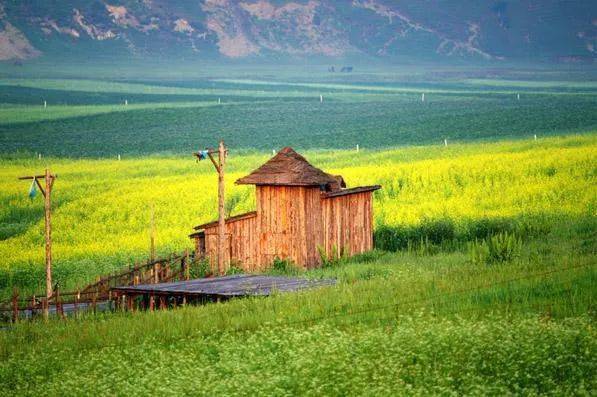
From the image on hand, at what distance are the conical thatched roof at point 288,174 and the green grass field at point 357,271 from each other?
2581 millimetres

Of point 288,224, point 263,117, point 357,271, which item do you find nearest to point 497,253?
point 357,271

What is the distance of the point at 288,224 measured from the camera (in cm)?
3981

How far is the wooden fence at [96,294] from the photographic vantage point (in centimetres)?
3328

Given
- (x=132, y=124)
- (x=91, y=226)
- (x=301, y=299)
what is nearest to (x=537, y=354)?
(x=301, y=299)

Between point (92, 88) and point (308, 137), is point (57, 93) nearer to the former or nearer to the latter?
point (92, 88)

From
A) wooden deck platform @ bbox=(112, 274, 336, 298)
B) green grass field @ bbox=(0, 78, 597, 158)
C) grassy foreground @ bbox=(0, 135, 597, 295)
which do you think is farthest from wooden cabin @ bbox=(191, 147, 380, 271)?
green grass field @ bbox=(0, 78, 597, 158)

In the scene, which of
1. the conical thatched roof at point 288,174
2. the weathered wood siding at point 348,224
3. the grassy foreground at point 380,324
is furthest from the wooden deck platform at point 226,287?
the weathered wood siding at point 348,224

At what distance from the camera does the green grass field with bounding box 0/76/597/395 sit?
22.6 meters

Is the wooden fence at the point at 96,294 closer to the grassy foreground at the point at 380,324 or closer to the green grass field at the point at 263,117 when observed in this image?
the grassy foreground at the point at 380,324

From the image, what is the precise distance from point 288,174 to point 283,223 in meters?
1.49

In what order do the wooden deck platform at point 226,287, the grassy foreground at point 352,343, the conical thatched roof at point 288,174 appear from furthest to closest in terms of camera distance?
the conical thatched roof at point 288,174, the wooden deck platform at point 226,287, the grassy foreground at point 352,343

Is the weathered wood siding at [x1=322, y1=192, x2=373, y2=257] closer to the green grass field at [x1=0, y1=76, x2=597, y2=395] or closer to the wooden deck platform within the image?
the green grass field at [x1=0, y1=76, x2=597, y2=395]

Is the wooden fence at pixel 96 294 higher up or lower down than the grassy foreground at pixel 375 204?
lower down

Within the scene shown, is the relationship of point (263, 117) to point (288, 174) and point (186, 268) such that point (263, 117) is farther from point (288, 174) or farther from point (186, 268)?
point (186, 268)
